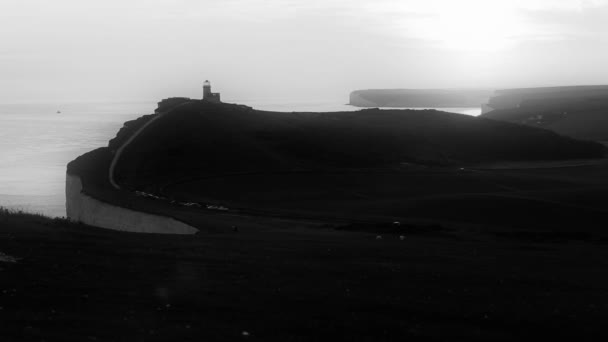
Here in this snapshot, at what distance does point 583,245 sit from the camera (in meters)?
33.0

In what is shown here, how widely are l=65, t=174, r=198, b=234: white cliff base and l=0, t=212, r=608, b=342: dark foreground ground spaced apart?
51.5ft

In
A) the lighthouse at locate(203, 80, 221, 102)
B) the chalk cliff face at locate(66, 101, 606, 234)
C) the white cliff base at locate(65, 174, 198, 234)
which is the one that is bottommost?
the white cliff base at locate(65, 174, 198, 234)

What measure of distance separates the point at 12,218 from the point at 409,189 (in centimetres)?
4028

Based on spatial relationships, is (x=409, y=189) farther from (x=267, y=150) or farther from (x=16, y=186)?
(x=16, y=186)

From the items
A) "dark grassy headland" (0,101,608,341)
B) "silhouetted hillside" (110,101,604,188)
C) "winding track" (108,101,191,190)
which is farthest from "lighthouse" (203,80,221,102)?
"dark grassy headland" (0,101,608,341)

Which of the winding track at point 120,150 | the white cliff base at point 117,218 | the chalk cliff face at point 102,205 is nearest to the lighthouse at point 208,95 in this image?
the winding track at point 120,150

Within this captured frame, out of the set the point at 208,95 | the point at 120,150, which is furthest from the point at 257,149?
the point at 208,95

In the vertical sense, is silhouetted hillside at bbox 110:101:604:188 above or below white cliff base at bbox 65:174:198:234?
above

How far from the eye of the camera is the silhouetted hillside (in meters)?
75.7

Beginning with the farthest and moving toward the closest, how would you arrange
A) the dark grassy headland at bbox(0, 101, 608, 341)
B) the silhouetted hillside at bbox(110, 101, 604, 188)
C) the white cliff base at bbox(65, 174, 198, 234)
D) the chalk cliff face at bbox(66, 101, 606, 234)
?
the silhouetted hillside at bbox(110, 101, 604, 188) → the chalk cliff face at bbox(66, 101, 606, 234) → the white cliff base at bbox(65, 174, 198, 234) → the dark grassy headland at bbox(0, 101, 608, 341)

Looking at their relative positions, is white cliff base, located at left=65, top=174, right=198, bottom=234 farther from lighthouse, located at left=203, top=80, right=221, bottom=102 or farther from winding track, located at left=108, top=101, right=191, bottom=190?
lighthouse, located at left=203, top=80, right=221, bottom=102

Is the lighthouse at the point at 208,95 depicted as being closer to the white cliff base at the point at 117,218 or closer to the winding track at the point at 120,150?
the winding track at the point at 120,150

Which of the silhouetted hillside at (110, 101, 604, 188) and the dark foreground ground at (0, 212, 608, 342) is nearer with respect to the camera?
the dark foreground ground at (0, 212, 608, 342)

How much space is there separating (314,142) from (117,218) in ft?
138
